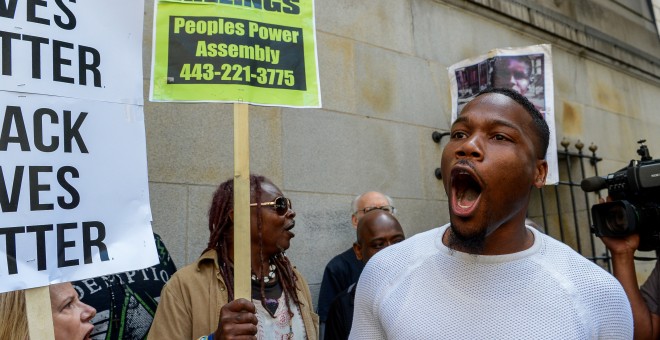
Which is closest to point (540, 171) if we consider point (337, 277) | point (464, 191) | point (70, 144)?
point (464, 191)

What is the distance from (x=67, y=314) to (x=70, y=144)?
0.59 metres

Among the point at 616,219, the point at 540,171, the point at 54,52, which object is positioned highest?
the point at 54,52

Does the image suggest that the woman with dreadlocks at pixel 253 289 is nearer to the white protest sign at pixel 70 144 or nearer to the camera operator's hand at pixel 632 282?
the white protest sign at pixel 70 144

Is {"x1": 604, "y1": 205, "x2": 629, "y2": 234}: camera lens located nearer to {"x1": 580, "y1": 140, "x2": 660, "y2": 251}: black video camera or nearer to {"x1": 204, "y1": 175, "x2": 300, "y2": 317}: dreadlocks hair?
{"x1": 580, "y1": 140, "x2": 660, "y2": 251}: black video camera

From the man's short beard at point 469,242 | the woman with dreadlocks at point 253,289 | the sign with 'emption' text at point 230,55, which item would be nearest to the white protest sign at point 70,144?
the sign with 'emption' text at point 230,55

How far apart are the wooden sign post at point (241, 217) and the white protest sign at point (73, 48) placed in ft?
1.32

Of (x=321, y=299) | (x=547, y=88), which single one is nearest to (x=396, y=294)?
(x=321, y=299)

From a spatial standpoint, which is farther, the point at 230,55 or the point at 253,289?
the point at 253,289

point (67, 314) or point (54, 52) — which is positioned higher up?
point (54, 52)

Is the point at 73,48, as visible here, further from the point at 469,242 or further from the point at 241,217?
the point at 469,242

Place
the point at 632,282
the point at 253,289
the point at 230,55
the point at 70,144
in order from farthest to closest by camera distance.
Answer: the point at 253,289 → the point at 632,282 → the point at 230,55 → the point at 70,144

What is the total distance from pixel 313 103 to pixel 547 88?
135 inches

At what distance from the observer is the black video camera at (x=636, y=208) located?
2.57 meters

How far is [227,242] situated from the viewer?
2.82 metres
